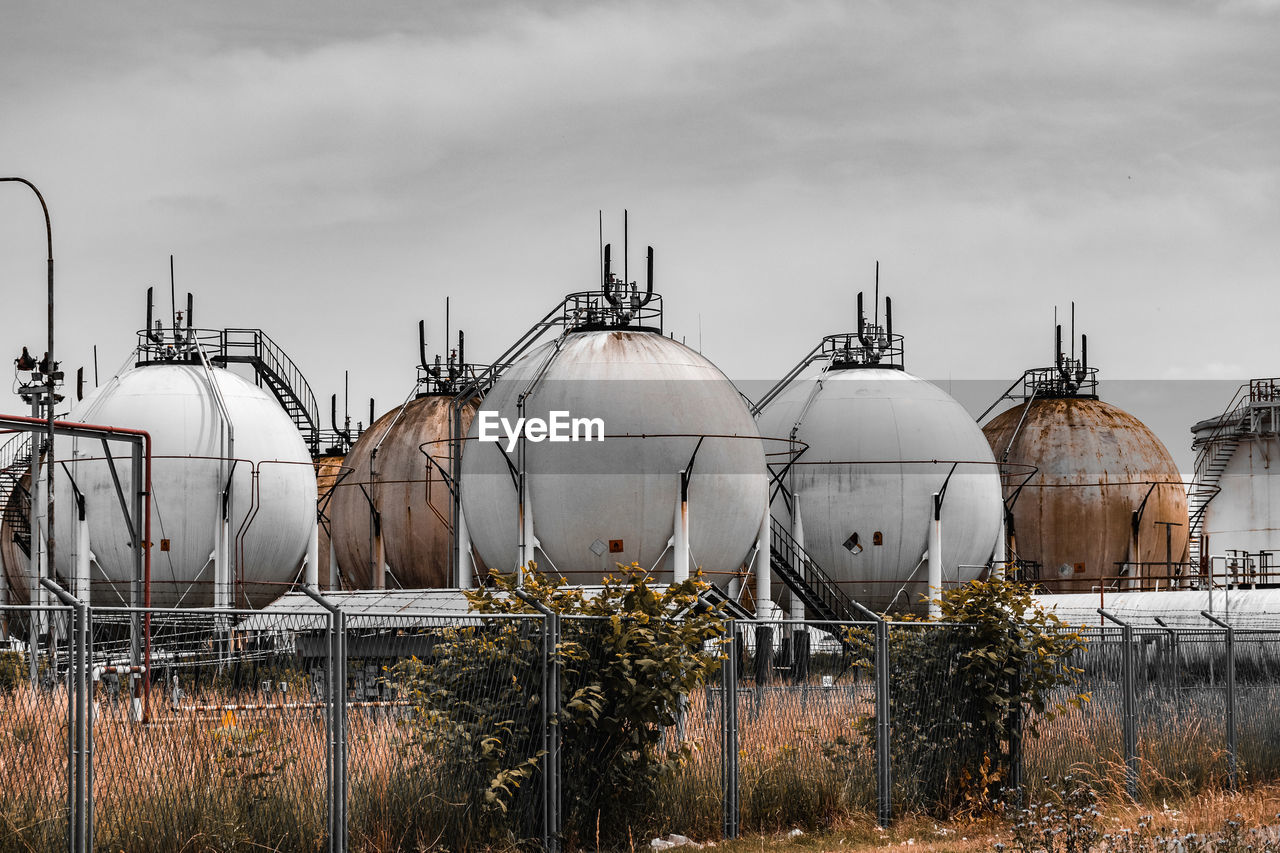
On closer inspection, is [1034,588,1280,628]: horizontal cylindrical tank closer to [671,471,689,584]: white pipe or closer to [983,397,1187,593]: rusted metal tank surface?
[983,397,1187,593]: rusted metal tank surface

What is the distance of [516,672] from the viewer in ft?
41.5

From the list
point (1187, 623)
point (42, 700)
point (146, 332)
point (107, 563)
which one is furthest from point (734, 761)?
point (146, 332)

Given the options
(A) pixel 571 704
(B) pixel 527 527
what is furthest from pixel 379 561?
(A) pixel 571 704

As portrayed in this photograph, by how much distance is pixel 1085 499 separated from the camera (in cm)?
4478

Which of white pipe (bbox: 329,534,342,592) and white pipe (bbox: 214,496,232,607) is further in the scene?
white pipe (bbox: 329,534,342,592)

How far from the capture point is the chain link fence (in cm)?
1055

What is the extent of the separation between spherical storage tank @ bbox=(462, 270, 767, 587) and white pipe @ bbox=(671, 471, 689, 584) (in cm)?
5

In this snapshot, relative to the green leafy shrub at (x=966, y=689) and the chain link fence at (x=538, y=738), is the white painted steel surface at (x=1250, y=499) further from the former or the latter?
the green leafy shrub at (x=966, y=689)

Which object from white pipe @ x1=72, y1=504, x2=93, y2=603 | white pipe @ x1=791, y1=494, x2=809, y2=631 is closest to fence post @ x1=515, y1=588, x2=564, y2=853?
white pipe @ x1=72, y1=504, x2=93, y2=603

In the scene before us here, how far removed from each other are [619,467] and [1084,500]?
19088 mm

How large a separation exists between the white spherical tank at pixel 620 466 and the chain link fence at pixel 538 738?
14.0 meters

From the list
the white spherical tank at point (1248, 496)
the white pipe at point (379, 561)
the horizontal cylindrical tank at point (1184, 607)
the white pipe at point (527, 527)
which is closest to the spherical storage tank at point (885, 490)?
the horizontal cylindrical tank at point (1184, 607)

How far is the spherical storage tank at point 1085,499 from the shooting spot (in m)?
44.7

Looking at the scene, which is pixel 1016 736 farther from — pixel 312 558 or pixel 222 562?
pixel 312 558
